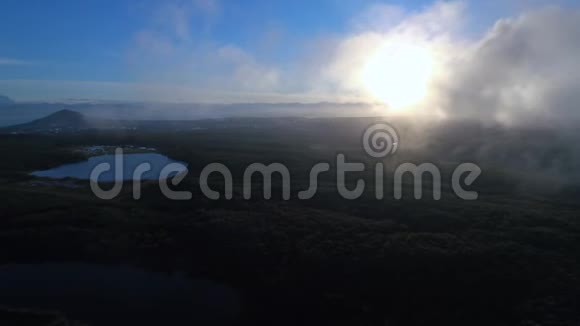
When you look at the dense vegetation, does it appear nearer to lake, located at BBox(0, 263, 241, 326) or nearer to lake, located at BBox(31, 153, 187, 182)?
lake, located at BBox(0, 263, 241, 326)

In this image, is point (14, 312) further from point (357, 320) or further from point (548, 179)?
point (548, 179)

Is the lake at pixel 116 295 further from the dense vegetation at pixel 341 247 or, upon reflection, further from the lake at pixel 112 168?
the lake at pixel 112 168

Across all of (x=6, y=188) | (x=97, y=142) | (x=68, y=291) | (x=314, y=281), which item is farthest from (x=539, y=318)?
(x=97, y=142)

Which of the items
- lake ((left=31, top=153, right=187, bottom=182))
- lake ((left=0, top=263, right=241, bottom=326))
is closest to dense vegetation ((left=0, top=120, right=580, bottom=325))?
lake ((left=0, top=263, right=241, bottom=326))

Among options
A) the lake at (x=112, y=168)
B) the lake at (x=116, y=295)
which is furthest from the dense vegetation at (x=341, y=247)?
the lake at (x=112, y=168)

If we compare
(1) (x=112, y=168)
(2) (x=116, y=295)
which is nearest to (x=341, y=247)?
(2) (x=116, y=295)

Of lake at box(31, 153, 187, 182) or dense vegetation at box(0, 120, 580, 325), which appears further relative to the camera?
lake at box(31, 153, 187, 182)

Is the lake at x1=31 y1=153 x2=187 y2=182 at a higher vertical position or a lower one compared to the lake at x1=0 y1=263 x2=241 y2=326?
higher
